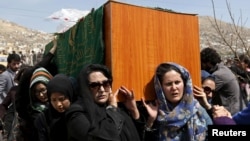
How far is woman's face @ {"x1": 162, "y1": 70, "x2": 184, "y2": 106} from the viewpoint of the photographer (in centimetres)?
250

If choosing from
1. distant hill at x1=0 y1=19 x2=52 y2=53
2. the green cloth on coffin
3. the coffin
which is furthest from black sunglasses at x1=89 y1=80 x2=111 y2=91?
distant hill at x1=0 y1=19 x2=52 y2=53

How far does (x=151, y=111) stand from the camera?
2637 mm

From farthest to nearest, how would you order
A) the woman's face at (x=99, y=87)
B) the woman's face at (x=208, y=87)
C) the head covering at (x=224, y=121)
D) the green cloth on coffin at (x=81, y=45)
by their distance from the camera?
1. the woman's face at (x=208, y=87)
2. the green cloth on coffin at (x=81, y=45)
3. the woman's face at (x=99, y=87)
4. the head covering at (x=224, y=121)

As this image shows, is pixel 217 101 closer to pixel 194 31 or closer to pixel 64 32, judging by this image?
pixel 194 31

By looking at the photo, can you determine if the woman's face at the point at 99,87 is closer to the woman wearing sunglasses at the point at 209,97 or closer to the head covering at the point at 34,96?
the woman wearing sunglasses at the point at 209,97

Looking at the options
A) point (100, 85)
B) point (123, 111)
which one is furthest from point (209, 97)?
point (100, 85)

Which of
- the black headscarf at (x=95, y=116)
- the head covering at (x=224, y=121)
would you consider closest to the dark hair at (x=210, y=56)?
the head covering at (x=224, y=121)

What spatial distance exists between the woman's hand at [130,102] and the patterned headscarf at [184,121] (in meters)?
0.20

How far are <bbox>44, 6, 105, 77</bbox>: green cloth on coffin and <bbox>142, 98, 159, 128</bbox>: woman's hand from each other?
49cm

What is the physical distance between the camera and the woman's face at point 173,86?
2.50 m

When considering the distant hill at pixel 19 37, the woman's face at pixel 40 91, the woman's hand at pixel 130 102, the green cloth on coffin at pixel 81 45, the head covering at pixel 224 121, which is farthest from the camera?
the distant hill at pixel 19 37

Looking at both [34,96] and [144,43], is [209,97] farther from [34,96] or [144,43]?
[34,96]

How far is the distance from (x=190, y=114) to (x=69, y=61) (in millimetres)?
1478

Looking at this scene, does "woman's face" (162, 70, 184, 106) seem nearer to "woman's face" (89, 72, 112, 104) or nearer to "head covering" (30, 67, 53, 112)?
"woman's face" (89, 72, 112, 104)
